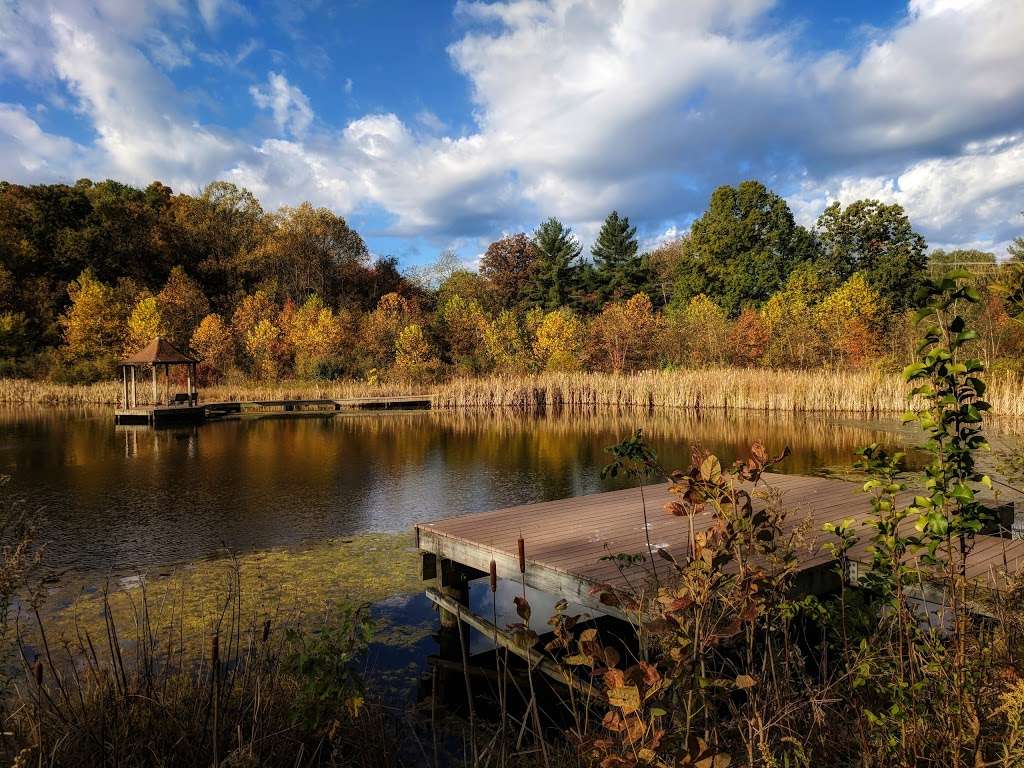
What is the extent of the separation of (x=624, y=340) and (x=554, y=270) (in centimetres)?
1228

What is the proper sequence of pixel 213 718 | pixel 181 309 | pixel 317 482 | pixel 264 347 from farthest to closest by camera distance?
pixel 181 309 → pixel 264 347 → pixel 317 482 → pixel 213 718

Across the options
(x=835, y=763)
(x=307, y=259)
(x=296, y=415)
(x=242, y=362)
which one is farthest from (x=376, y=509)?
(x=307, y=259)

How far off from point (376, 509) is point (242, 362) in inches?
1195

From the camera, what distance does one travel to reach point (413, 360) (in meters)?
31.1

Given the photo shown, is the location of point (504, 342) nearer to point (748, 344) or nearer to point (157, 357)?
point (748, 344)

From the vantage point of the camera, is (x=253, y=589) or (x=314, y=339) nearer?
(x=253, y=589)

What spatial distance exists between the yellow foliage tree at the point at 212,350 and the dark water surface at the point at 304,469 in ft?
50.0

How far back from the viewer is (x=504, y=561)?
418cm

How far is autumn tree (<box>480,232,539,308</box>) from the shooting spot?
44.3 metres

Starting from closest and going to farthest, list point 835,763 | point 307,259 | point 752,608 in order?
point 752,608
point 835,763
point 307,259

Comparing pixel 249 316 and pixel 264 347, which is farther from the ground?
pixel 249 316

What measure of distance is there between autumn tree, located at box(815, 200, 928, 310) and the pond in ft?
67.3

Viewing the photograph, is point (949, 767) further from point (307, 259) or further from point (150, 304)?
point (307, 259)

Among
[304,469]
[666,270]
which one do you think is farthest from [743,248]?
[304,469]
